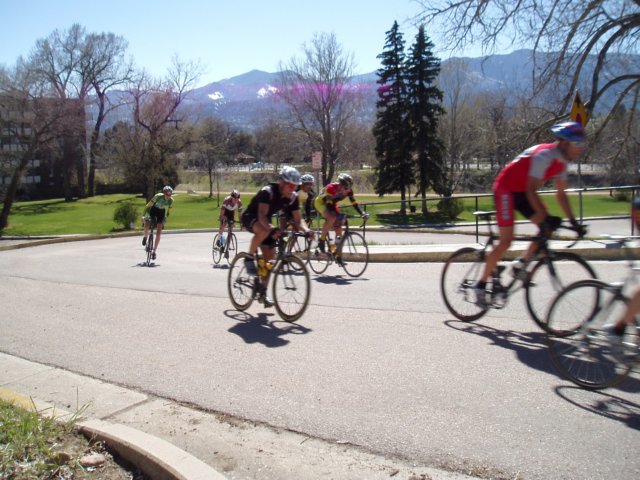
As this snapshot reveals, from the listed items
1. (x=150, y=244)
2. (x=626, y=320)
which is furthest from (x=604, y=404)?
(x=150, y=244)

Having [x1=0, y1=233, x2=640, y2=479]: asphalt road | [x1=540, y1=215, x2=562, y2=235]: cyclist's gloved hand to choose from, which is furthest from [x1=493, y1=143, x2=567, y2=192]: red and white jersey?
[x1=0, y1=233, x2=640, y2=479]: asphalt road

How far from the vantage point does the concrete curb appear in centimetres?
345

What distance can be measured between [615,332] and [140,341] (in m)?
5.15

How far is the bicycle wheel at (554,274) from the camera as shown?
5.65 metres

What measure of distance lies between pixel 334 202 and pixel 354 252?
1.09 meters

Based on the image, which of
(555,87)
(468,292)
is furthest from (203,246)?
(468,292)

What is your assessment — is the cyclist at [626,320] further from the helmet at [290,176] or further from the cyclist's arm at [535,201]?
the helmet at [290,176]

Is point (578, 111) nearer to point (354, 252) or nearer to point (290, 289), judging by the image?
point (354, 252)

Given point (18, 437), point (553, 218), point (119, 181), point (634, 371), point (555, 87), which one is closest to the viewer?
point (18, 437)

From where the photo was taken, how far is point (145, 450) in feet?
12.2

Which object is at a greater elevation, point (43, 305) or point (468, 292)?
point (468, 292)

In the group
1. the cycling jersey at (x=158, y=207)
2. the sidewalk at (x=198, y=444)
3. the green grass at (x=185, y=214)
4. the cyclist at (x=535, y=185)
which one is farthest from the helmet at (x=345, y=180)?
the green grass at (x=185, y=214)

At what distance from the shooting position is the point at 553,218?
18.6 feet

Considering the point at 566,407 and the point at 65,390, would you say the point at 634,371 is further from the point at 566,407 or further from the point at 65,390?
the point at 65,390
